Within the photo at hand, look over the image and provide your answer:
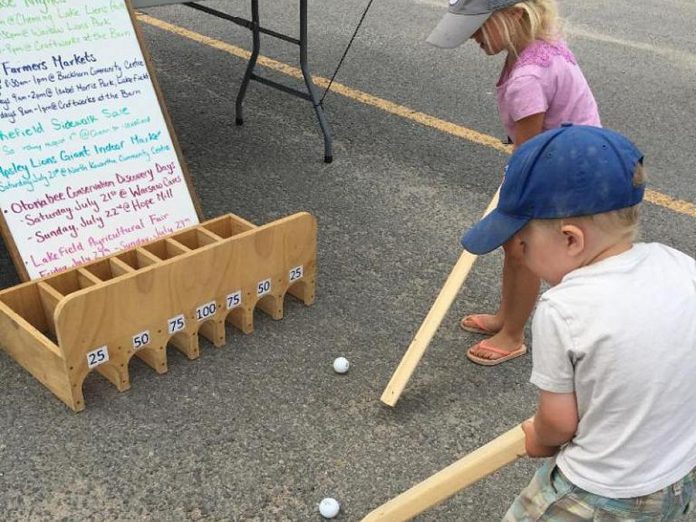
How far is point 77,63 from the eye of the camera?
2811mm

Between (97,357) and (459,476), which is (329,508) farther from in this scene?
(97,357)

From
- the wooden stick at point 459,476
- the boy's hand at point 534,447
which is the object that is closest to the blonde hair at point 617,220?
the boy's hand at point 534,447

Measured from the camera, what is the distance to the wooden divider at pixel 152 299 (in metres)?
2.42

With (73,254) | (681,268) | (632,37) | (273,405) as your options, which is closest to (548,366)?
(681,268)

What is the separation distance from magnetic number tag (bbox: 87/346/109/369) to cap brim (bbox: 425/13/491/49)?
1.39m

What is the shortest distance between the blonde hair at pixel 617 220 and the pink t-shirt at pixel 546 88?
107 cm

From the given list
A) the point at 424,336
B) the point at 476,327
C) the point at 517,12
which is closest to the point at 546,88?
the point at 517,12

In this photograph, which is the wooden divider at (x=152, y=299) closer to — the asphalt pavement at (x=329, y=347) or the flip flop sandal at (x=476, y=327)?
the asphalt pavement at (x=329, y=347)

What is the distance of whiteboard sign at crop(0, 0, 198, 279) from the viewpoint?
8.72 feet

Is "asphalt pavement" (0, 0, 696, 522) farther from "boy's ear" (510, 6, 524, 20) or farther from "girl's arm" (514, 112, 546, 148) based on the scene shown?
"boy's ear" (510, 6, 524, 20)

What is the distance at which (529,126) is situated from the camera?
2.46 metres

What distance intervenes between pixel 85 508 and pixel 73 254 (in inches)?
36.8

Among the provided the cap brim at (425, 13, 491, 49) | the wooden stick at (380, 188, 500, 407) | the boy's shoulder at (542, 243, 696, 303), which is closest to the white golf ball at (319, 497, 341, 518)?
the wooden stick at (380, 188, 500, 407)

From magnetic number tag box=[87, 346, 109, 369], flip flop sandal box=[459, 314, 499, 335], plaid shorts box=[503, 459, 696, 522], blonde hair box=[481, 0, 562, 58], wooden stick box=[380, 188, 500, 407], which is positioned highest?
blonde hair box=[481, 0, 562, 58]
